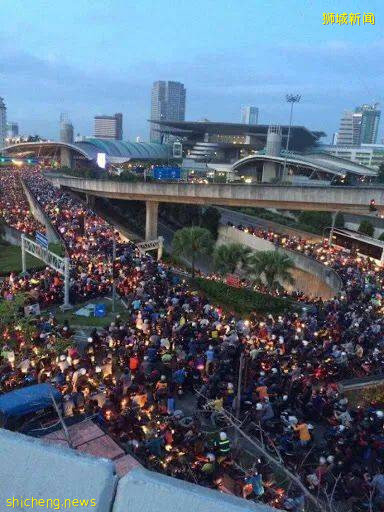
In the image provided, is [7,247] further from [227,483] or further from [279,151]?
[279,151]

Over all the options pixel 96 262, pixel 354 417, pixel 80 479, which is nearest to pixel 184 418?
pixel 354 417

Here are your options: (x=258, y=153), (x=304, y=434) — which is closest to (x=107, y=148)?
(x=258, y=153)

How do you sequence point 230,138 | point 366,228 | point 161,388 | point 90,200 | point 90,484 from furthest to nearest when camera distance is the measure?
point 230,138 → point 90,200 → point 366,228 → point 161,388 → point 90,484

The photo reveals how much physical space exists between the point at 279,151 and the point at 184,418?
83210 mm

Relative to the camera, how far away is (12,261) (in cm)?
2416

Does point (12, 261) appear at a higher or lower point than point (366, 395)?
lower

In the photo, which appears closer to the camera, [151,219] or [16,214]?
[16,214]

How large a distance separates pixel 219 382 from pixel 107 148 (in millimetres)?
102040

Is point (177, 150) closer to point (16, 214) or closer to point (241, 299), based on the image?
point (16, 214)

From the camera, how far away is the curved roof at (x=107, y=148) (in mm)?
99300

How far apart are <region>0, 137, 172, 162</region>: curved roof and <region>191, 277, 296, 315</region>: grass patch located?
80.4m

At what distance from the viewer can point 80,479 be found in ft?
5.66

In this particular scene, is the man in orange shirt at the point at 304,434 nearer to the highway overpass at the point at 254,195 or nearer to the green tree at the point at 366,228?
the highway overpass at the point at 254,195

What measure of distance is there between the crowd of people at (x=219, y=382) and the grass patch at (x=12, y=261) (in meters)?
5.02
